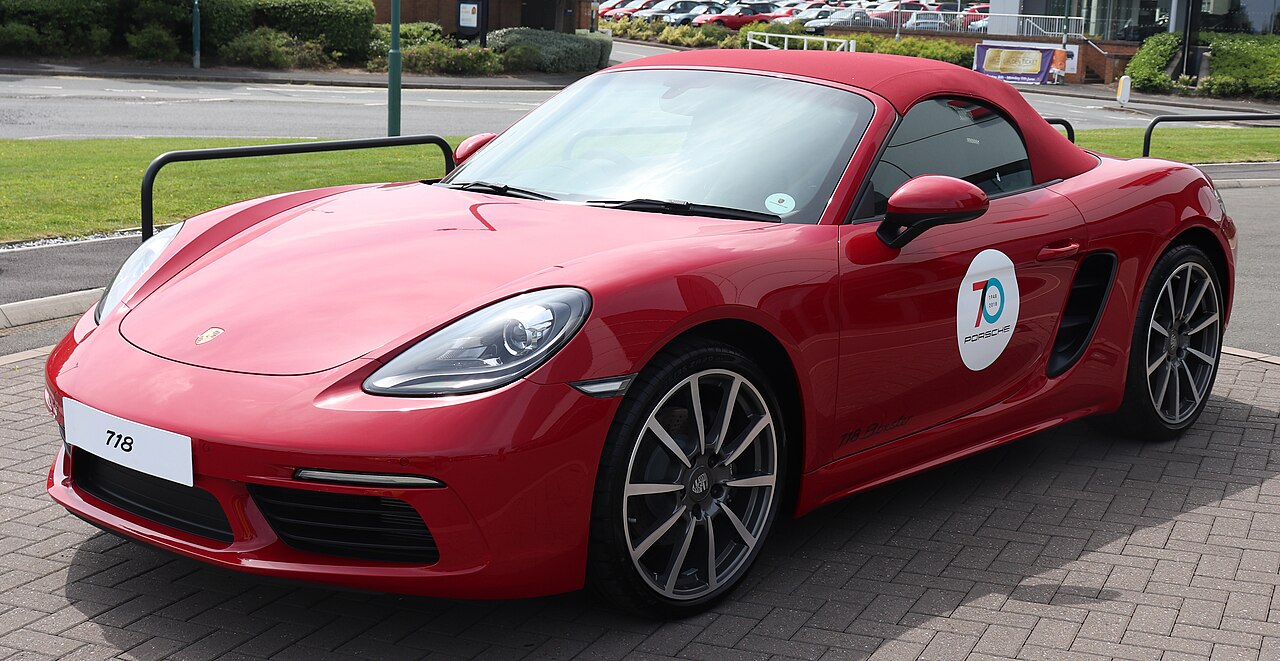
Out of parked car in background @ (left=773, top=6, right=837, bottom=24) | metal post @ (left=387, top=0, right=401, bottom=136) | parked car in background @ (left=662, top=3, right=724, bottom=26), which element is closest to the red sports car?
metal post @ (left=387, top=0, right=401, bottom=136)

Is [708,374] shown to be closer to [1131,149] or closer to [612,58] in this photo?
[1131,149]

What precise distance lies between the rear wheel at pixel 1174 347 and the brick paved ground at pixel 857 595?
17.4 inches

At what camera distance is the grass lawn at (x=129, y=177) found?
10.1 m

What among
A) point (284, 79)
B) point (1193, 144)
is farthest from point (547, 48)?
point (1193, 144)

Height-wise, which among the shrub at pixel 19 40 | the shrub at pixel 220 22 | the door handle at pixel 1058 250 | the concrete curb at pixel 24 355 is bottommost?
the concrete curb at pixel 24 355

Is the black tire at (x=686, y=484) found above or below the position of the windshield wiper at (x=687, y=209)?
below

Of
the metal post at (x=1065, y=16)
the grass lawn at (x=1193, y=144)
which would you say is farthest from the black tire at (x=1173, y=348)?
the metal post at (x=1065, y=16)

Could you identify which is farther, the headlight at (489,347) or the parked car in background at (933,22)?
the parked car in background at (933,22)

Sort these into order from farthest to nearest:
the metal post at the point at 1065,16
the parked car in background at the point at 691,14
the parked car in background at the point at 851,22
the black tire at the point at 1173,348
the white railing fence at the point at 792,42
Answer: the parked car in background at the point at 691,14
the parked car in background at the point at 851,22
the metal post at the point at 1065,16
the white railing fence at the point at 792,42
the black tire at the point at 1173,348

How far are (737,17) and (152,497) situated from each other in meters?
56.5

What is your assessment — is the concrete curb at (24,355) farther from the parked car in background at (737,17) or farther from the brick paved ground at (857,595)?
the parked car in background at (737,17)

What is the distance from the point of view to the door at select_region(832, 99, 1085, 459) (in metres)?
4.16

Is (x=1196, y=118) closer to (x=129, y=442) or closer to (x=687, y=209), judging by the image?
(x=687, y=209)

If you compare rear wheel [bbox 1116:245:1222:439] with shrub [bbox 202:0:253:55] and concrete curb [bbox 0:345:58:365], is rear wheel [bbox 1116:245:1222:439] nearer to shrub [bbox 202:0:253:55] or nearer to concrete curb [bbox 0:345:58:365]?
concrete curb [bbox 0:345:58:365]
